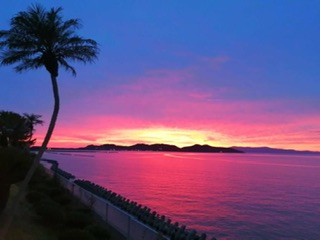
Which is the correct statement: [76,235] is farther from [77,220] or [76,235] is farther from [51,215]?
[51,215]

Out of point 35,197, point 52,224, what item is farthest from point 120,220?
point 35,197

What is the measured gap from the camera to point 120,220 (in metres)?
18.2

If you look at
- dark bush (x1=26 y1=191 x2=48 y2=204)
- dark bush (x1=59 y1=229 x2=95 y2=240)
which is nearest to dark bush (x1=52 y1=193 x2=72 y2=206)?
dark bush (x1=26 y1=191 x2=48 y2=204)

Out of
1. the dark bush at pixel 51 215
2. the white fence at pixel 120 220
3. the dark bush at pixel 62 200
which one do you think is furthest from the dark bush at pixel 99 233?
the dark bush at pixel 62 200

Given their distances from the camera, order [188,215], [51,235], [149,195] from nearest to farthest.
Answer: [51,235], [188,215], [149,195]

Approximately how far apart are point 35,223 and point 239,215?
28.9 metres

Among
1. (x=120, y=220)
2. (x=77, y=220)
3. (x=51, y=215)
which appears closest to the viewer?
(x=120, y=220)

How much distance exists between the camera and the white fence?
48.8 ft

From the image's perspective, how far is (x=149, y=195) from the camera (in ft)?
193

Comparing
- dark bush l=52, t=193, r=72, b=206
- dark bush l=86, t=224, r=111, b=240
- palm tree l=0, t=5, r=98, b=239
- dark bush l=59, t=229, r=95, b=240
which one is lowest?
dark bush l=86, t=224, r=111, b=240

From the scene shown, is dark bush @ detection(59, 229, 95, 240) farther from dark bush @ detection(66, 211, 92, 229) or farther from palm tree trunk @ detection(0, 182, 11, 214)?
palm tree trunk @ detection(0, 182, 11, 214)

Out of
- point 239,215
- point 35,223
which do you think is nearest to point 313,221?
point 239,215

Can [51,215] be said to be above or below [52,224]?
above

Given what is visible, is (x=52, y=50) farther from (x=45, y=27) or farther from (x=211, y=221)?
(x=211, y=221)
